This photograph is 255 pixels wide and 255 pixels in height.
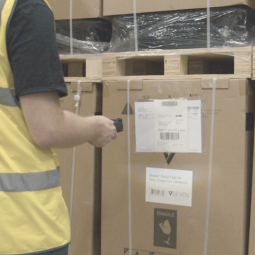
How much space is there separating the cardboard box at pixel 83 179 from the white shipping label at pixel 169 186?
0.98 feet

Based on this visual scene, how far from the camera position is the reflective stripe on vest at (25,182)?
1.09 m

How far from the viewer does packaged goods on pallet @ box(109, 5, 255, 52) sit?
1.66 metres

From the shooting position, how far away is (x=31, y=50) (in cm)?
100

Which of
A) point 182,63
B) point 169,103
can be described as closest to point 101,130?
point 169,103

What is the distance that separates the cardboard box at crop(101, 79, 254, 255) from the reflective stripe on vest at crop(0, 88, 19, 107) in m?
0.72

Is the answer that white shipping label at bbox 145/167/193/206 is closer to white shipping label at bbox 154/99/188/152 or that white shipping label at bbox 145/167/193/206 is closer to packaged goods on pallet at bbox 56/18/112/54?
white shipping label at bbox 154/99/188/152

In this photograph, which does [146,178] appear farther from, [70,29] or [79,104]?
[70,29]

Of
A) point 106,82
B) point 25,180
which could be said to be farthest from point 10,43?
point 106,82

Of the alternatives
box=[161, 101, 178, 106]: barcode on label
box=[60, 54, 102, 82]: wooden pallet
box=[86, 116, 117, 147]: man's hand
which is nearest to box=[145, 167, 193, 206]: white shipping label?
box=[161, 101, 178, 106]: barcode on label

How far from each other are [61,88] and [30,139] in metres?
0.20

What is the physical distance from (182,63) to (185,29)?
18cm

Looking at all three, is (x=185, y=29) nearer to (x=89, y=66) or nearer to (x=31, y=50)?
(x=89, y=66)

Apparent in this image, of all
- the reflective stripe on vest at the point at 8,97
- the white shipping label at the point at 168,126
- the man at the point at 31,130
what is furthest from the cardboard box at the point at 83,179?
the reflective stripe on vest at the point at 8,97

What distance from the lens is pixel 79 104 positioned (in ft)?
6.04
